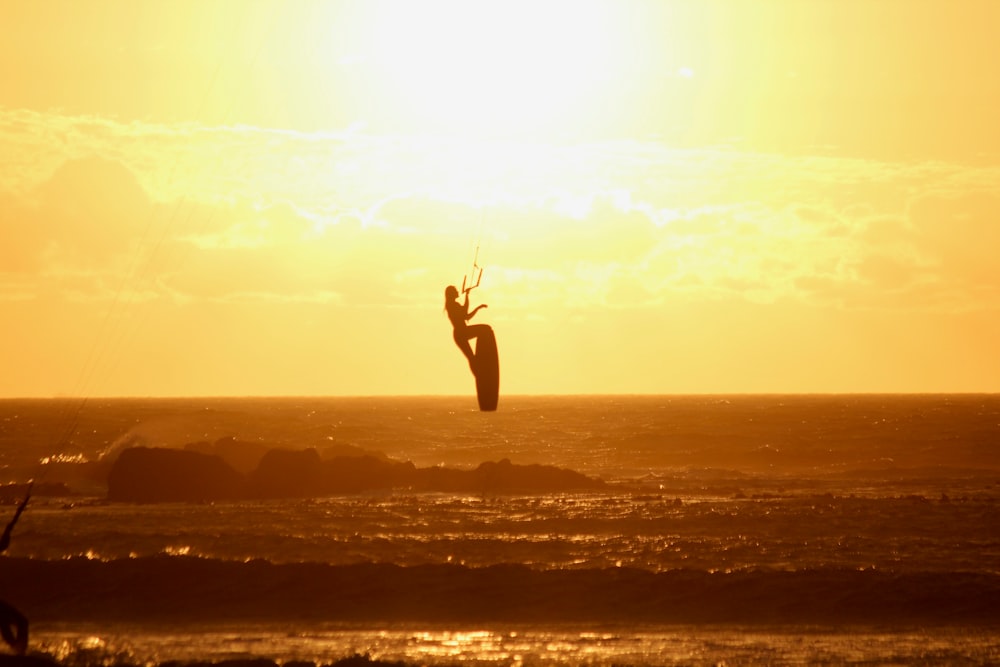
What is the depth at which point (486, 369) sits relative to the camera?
15.5 metres

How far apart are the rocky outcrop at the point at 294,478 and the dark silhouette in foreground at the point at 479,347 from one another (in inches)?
1268

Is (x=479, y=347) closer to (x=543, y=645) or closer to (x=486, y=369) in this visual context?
(x=486, y=369)

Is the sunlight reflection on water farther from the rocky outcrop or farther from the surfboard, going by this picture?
the rocky outcrop

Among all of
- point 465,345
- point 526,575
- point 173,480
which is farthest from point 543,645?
point 173,480

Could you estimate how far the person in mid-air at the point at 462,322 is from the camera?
15.6m

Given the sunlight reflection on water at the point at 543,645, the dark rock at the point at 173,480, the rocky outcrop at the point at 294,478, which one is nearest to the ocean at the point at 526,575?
the sunlight reflection on water at the point at 543,645

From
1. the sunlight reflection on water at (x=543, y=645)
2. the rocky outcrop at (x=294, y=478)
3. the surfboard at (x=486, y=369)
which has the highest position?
the surfboard at (x=486, y=369)

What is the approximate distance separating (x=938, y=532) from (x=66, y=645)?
2266cm

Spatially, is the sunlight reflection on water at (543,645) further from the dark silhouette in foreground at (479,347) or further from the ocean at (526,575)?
the dark silhouette in foreground at (479,347)

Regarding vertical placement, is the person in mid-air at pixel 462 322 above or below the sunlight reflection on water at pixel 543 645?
above

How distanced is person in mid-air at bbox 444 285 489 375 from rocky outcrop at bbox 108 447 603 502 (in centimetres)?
3215

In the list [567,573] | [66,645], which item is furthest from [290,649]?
[567,573]

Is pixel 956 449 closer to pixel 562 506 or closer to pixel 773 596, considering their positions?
pixel 562 506

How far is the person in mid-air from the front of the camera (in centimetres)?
1562
